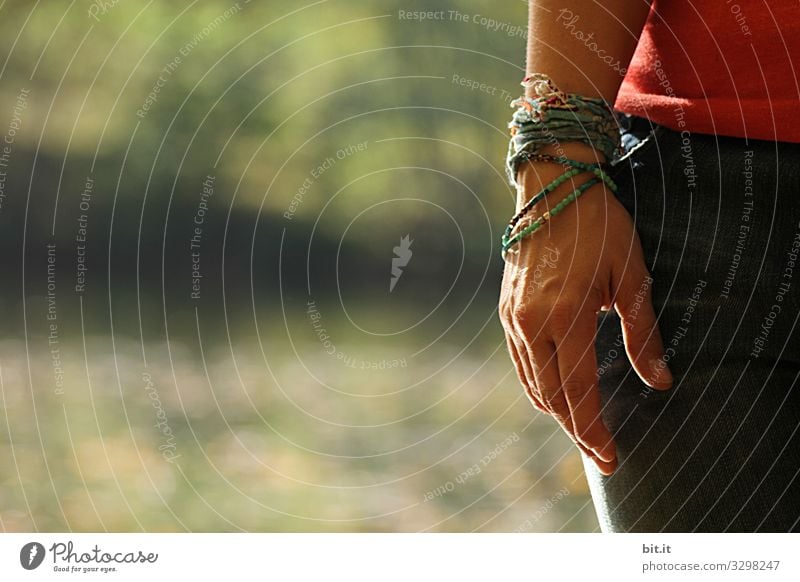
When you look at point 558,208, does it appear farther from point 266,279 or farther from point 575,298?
point 266,279

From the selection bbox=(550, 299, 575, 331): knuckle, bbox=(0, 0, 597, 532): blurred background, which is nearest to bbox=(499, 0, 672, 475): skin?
bbox=(550, 299, 575, 331): knuckle

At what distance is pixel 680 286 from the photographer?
728 millimetres

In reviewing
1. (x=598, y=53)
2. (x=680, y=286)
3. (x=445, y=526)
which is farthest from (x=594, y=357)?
(x=445, y=526)

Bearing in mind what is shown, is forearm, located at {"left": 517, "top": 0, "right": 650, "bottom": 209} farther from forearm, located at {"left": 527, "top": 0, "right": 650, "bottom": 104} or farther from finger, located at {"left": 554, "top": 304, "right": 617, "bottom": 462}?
finger, located at {"left": 554, "top": 304, "right": 617, "bottom": 462}

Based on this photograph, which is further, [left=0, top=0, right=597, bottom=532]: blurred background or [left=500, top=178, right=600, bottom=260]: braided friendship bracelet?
[left=0, top=0, right=597, bottom=532]: blurred background

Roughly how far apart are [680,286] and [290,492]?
1575 millimetres

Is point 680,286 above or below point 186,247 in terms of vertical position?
below

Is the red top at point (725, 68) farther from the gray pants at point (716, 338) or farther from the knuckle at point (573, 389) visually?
the knuckle at point (573, 389)

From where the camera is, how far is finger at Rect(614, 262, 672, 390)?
0.73m

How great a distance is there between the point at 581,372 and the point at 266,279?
421 cm

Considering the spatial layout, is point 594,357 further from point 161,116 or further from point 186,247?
point 186,247

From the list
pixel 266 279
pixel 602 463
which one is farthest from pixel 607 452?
pixel 266 279

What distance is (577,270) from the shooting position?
69cm

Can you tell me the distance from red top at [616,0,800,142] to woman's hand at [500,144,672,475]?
0.08 m
